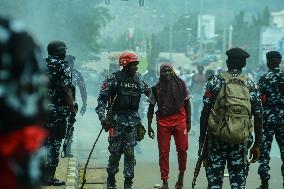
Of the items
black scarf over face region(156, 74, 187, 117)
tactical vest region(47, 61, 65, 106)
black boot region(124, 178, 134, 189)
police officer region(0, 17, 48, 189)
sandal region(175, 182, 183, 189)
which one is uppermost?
police officer region(0, 17, 48, 189)

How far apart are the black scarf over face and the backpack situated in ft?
7.34

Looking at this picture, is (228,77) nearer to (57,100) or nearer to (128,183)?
(57,100)

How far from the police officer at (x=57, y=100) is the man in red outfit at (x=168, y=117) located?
1303mm

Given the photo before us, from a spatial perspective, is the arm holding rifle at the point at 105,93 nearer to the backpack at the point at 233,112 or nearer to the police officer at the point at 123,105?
the police officer at the point at 123,105

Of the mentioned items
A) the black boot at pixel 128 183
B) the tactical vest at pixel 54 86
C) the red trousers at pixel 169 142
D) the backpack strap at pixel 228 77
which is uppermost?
the backpack strap at pixel 228 77

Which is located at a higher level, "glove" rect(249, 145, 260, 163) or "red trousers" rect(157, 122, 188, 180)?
"glove" rect(249, 145, 260, 163)

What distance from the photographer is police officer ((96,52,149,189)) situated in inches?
289

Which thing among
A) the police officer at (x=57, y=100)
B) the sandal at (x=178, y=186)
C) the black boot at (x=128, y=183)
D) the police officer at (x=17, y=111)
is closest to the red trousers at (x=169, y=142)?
the sandal at (x=178, y=186)

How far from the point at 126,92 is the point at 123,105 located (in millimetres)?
148

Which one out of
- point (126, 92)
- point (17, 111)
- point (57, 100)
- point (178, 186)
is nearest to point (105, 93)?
point (126, 92)

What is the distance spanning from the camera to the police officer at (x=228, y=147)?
A: 230 inches

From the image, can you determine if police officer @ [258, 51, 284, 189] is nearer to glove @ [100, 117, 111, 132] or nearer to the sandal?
the sandal

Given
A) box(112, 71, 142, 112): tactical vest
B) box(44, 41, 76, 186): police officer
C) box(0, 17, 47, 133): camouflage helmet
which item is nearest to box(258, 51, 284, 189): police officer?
box(112, 71, 142, 112): tactical vest

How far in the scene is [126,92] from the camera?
735cm
